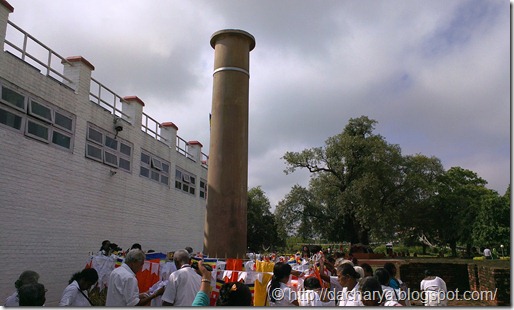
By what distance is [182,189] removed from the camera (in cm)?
1977

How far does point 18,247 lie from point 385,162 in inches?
1041

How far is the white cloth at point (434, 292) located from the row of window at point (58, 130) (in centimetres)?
907

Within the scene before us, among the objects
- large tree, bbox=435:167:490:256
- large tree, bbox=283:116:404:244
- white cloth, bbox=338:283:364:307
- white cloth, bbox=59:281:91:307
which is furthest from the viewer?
large tree, bbox=435:167:490:256

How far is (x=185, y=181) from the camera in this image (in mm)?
20234

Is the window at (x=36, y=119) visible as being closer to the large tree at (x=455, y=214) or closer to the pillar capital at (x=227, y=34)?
the pillar capital at (x=227, y=34)

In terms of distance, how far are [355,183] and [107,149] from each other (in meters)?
20.8

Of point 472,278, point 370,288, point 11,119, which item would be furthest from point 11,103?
point 472,278

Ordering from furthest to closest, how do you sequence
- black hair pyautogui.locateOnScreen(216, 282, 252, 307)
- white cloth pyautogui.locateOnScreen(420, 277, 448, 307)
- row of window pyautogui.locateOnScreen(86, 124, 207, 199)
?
row of window pyautogui.locateOnScreen(86, 124, 207, 199)
white cloth pyautogui.locateOnScreen(420, 277, 448, 307)
black hair pyautogui.locateOnScreen(216, 282, 252, 307)

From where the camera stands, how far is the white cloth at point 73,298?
4.92 meters

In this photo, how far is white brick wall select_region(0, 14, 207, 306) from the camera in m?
9.81

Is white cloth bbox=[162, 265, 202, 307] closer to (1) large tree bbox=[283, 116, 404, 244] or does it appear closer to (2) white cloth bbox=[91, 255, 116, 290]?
(2) white cloth bbox=[91, 255, 116, 290]

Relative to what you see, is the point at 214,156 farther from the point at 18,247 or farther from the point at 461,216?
the point at 461,216

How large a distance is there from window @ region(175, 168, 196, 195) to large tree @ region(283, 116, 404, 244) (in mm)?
13634

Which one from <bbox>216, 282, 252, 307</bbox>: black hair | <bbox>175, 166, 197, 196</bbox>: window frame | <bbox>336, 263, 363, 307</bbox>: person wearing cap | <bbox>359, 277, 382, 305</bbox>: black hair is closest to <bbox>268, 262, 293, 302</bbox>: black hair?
<bbox>336, 263, 363, 307</bbox>: person wearing cap
